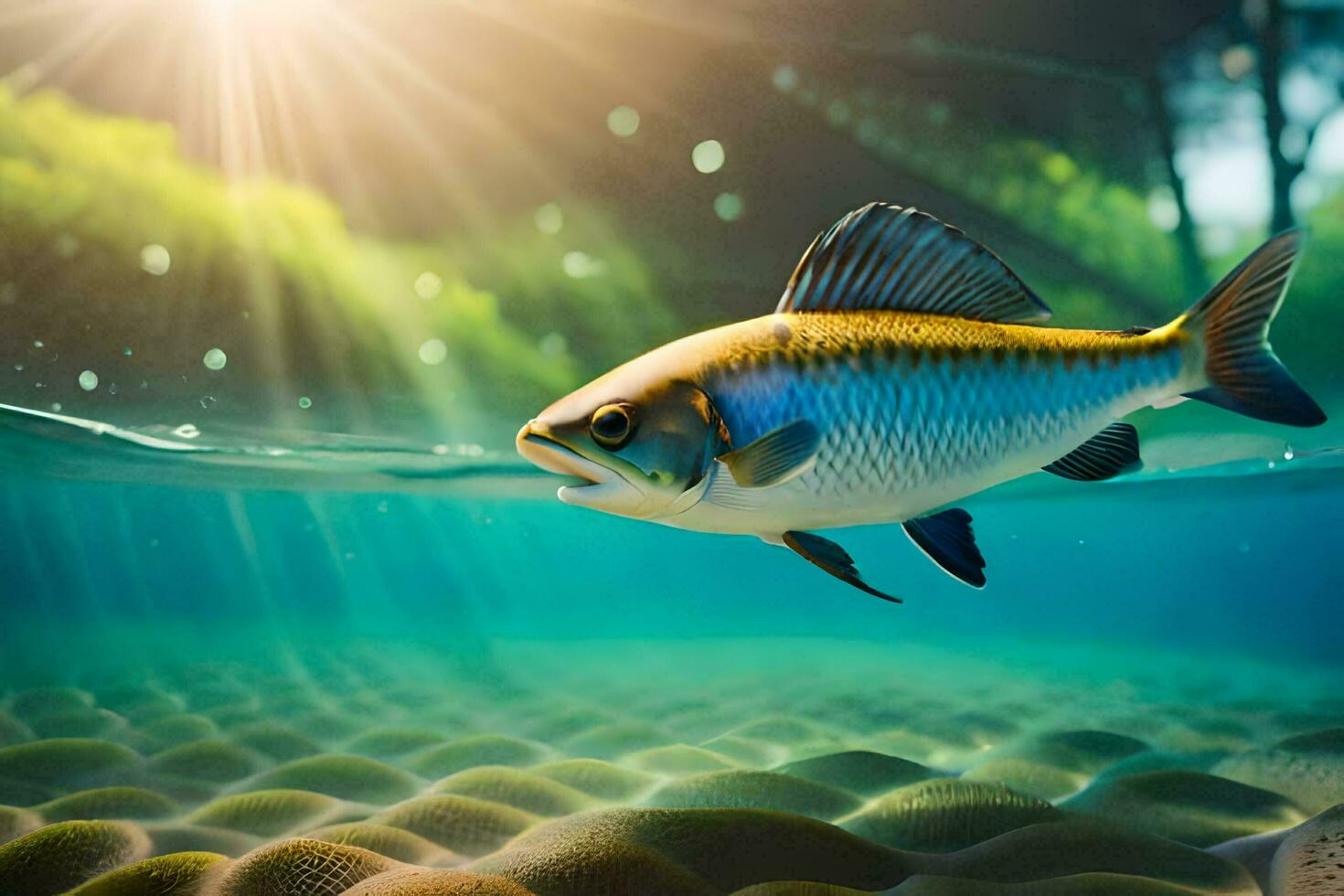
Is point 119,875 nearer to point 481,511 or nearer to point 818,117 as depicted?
point 818,117

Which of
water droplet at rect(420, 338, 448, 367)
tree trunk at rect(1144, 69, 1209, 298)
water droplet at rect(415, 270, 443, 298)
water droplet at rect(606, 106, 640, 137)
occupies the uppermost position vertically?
tree trunk at rect(1144, 69, 1209, 298)

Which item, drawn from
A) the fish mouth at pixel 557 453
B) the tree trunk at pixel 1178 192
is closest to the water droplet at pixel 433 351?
the tree trunk at pixel 1178 192

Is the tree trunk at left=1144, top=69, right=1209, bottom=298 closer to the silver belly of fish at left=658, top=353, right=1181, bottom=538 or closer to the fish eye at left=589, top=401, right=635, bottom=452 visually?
the silver belly of fish at left=658, top=353, right=1181, bottom=538

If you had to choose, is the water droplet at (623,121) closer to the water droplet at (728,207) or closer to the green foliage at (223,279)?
the water droplet at (728,207)

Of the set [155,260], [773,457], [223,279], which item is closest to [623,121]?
[773,457]

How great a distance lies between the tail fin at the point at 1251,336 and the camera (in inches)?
77.1

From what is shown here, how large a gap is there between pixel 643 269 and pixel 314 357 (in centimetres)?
486

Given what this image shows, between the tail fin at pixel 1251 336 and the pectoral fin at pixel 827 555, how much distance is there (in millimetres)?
1112

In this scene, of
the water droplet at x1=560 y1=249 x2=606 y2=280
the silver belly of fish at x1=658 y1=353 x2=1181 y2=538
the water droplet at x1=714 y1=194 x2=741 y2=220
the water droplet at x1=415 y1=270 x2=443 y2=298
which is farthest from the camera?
the water droplet at x1=415 y1=270 x2=443 y2=298

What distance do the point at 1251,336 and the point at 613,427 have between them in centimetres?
166

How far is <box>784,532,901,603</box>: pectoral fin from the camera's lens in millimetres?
1696

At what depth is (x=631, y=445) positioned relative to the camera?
1.71m

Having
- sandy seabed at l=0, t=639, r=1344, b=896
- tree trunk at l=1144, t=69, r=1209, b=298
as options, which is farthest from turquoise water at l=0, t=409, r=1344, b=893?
tree trunk at l=1144, t=69, r=1209, b=298

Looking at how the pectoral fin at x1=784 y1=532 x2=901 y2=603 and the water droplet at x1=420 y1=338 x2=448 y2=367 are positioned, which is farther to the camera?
the water droplet at x1=420 y1=338 x2=448 y2=367
